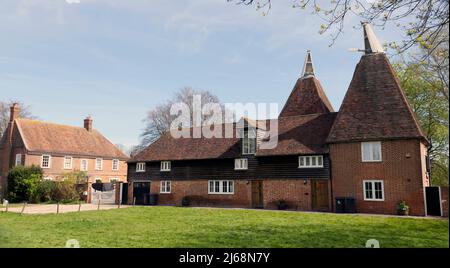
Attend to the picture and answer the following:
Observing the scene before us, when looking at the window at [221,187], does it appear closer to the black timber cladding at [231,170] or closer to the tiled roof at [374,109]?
the black timber cladding at [231,170]

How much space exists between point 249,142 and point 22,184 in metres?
22.6

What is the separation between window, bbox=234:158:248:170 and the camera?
87.6ft

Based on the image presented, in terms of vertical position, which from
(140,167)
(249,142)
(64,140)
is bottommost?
(140,167)

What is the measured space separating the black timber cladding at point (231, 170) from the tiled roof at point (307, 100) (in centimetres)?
795

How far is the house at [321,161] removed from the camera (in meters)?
21.1

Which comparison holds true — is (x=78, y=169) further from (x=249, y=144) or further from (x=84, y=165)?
(x=249, y=144)

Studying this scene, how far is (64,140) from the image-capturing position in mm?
43062

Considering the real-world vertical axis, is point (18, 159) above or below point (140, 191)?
above

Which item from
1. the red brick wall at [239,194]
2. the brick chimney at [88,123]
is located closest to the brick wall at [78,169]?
the brick chimney at [88,123]

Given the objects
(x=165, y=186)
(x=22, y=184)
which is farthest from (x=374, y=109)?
(x=22, y=184)
